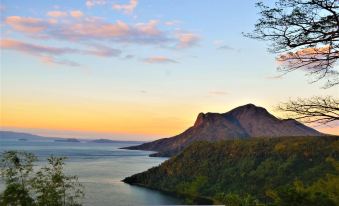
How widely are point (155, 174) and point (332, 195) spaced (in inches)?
3768

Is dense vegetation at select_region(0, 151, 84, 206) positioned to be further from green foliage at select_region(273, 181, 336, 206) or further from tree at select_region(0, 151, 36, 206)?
green foliage at select_region(273, 181, 336, 206)

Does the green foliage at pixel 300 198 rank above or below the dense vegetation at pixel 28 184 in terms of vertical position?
below

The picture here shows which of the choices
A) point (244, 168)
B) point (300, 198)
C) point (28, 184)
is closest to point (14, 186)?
point (28, 184)

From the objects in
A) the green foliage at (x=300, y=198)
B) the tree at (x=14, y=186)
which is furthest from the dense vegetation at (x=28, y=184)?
the green foliage at (x=300, y=198)

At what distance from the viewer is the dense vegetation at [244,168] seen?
8869 centimetres

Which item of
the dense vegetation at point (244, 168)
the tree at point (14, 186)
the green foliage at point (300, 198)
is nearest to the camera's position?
the tree at point (14, 186)

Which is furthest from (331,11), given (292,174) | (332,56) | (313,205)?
(292,174)

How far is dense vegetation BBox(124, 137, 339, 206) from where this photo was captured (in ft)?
291

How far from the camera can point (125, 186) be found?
100750 millimetres

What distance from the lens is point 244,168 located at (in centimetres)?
10250

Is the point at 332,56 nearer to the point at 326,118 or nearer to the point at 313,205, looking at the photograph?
the point at 326,118

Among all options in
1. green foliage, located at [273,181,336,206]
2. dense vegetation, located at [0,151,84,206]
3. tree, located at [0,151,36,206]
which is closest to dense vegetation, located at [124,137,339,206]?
green foliage, located at [273,181,336,206]

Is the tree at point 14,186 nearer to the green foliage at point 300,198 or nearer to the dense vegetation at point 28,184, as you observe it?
the dense vegetation at point 28,184

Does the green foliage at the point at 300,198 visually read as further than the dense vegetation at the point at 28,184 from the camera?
Yes
